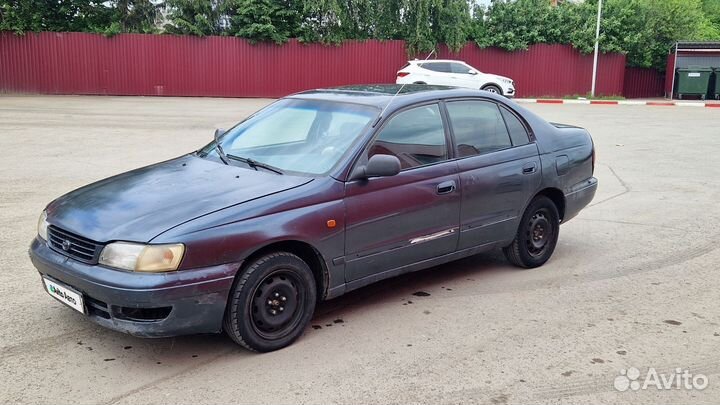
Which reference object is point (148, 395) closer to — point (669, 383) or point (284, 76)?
point (669, 383)

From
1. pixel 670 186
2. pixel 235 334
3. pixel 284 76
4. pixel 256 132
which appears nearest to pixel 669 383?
pixel 235 334

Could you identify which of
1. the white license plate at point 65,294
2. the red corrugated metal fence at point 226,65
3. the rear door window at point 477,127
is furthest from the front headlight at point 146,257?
the red corrugated metal fence at point 226,65

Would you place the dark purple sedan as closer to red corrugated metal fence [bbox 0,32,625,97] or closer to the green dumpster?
red corrugated metal fence [bbox 0,32,625,97]

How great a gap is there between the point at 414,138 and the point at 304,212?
1.18 metres

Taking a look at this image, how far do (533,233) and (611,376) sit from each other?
6.64ft

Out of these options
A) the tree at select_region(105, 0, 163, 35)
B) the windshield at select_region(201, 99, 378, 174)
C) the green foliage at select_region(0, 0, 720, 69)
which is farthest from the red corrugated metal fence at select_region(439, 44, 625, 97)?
the windshield at select_region(201, 99, 378, 174)

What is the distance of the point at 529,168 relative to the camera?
538cm

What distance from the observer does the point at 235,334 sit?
3.81m

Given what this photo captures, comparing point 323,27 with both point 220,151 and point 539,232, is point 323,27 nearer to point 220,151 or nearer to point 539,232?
point 539,232

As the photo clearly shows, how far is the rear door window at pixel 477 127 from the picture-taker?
5.02 meters

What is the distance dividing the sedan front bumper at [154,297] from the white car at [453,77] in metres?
19.5

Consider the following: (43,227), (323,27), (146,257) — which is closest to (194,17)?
(323,27)

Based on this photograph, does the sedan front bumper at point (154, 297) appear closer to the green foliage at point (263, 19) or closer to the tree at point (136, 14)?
the green foliage at point (263, 19)

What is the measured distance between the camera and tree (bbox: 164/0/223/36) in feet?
86.3
